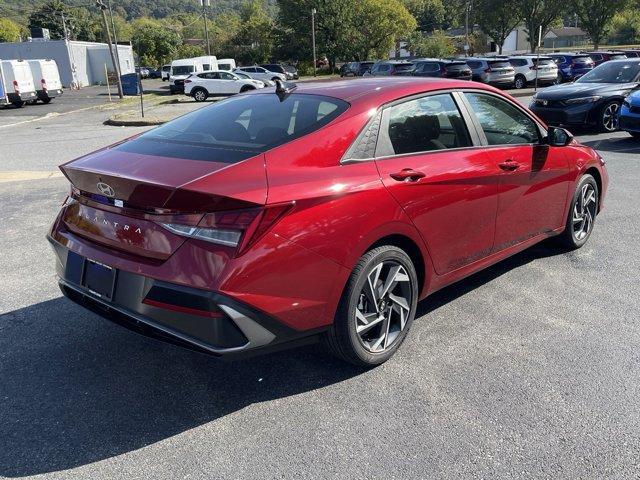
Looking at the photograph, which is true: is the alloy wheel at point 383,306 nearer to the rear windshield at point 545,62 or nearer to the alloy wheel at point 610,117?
the alloy wheel at point 610,117

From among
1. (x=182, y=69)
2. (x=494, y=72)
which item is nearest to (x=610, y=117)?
(x=494, y=72)

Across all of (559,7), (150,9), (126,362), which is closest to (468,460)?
(126,362)

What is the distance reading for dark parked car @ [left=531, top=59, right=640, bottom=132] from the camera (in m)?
12.4

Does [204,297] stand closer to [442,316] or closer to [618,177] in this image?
[442,316]

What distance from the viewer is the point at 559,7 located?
5478 centimetres

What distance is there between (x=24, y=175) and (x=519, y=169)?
27.9 ft

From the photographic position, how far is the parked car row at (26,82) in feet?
Result: 92.0

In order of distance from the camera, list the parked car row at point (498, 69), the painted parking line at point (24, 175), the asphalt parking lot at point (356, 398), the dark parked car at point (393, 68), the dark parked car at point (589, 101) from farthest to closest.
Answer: the dark parked car at point (393, 68) → the parked car row at point (498, 69) → the dark parked car at point (589, 101) → the painted parking line at point (24, 175) → the asphalt parking lot at point (356, 398)

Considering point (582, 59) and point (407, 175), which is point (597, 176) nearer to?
point (407, 175)

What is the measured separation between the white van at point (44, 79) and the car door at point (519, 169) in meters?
32.3

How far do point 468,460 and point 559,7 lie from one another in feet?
202

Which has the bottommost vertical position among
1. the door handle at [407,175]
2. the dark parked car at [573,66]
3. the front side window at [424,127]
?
the dark parked car at [573,66]

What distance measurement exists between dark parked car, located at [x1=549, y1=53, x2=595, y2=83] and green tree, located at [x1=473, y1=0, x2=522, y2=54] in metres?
30.2

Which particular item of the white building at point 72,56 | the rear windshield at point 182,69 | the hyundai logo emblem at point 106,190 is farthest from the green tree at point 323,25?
the hyundai logo emblem at point 106,190
